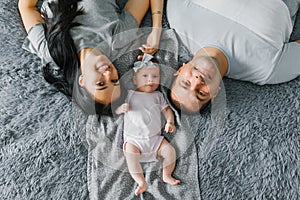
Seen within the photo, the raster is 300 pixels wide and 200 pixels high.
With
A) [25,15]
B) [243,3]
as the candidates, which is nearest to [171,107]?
[243,3]

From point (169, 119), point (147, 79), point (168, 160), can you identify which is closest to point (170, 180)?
point (168, 160)

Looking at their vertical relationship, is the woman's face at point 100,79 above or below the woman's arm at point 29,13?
below

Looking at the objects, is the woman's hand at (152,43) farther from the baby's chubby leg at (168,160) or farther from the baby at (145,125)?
the baby's chubby leg at (168,160)

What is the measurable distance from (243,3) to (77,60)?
1.57ft

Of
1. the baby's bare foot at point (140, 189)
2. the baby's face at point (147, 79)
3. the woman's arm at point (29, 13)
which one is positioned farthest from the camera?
the woman's arm at point (29, 13)

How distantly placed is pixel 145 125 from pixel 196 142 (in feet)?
0.47

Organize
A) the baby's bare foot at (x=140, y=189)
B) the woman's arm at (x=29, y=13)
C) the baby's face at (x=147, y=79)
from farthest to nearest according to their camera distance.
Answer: the woman's arm at (x=29, y=13)
the baby's face at (x=147, y=79)
the baby's bare foot at (x=140, y=189)

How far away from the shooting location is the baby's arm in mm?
1011

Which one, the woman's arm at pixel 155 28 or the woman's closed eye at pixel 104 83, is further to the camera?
the woman's arm at pixel 155 28

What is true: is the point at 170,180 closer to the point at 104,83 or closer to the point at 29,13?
the point at 104,83

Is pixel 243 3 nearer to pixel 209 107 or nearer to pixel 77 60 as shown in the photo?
pixel 209 107

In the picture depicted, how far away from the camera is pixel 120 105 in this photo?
1039 millimetres

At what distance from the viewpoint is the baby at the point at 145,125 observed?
0.98 meters

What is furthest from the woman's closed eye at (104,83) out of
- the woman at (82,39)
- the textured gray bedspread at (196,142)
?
the textured gray bedspread at (196,142)
